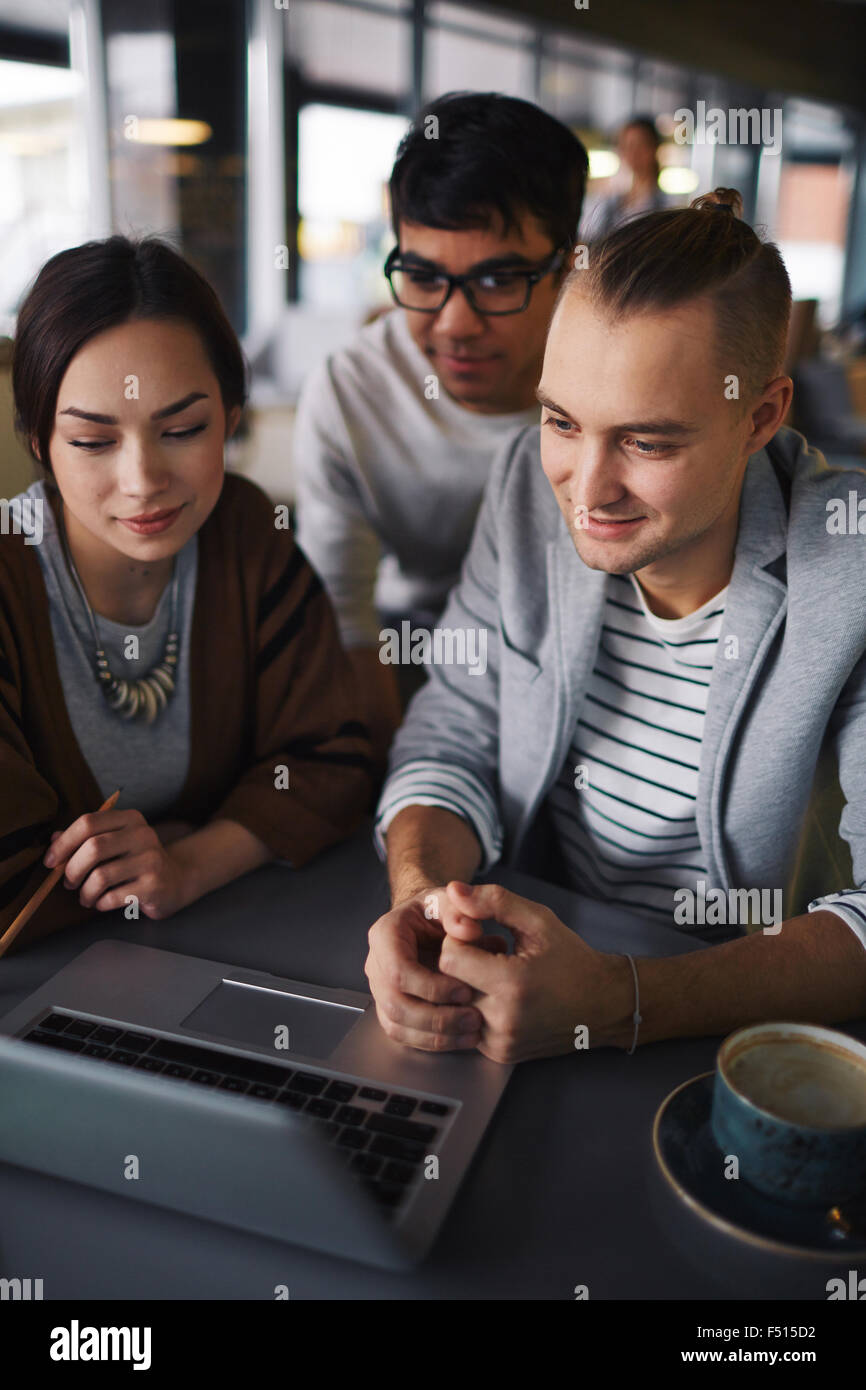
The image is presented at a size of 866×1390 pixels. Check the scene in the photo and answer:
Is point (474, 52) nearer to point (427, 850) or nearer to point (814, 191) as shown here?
point (814, 191)

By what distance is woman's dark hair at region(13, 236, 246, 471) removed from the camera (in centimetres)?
114

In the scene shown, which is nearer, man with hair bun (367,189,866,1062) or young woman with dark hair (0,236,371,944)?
man with hair bun (367,189,866,1062)

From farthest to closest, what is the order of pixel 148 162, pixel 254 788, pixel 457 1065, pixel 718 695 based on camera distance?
pixel 148 162 → pixel 254 788 → pixel 718 695 → pixel 457 1065

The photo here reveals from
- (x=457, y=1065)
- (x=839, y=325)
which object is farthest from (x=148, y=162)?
(x=457, y=1065)

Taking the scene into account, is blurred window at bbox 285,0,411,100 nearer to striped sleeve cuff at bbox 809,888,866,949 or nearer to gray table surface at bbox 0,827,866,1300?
striped sleeve cuff at bbox 809,888,866,949

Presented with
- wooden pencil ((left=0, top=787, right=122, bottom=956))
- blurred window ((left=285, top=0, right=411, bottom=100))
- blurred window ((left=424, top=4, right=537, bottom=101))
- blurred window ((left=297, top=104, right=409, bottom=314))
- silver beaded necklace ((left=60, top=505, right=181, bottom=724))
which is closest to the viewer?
wooden pencil ((left=0, top=787, right=122, bottom=956))

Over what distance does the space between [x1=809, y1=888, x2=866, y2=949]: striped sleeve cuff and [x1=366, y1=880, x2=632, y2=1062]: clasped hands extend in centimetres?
23

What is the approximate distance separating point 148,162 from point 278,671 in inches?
246

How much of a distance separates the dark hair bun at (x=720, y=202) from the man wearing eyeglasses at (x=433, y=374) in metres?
0.52

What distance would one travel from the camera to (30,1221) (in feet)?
2.39

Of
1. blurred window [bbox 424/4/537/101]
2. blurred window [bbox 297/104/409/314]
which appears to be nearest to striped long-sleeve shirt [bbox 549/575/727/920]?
blurred window [bbox 297/104/409/314]

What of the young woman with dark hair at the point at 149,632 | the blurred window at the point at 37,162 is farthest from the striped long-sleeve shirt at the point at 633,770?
the blurred window at the point at 37,162

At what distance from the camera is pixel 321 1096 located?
2.70 feet

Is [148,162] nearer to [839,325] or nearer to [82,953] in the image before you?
[839,325]
